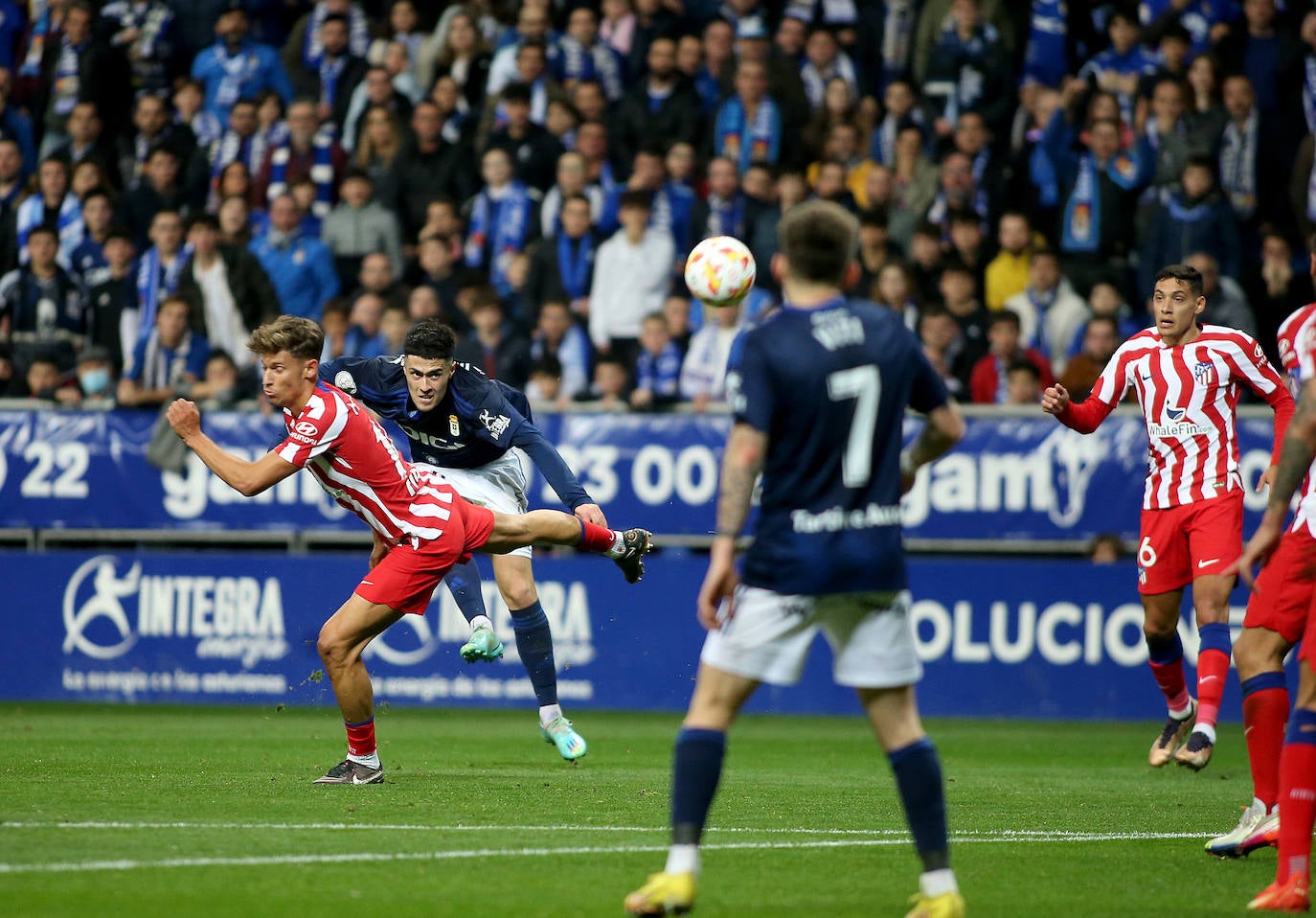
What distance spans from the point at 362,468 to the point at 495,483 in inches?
84.2

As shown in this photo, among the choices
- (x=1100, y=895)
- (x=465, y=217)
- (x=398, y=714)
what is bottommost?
(x=398, y=714)

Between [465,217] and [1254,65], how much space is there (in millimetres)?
7596

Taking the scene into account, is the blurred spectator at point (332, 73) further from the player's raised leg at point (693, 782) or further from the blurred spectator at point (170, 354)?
the player's raised leg at point (693, 782)

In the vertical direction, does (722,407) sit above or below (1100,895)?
above

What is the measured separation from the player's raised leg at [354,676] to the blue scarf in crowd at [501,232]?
8419mm

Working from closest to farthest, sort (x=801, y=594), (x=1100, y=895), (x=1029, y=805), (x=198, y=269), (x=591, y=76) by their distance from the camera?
(x=801, y=594)
(x=1100, y=895)
(x=1029, y=805)
(x=198, y=269)
(x=591, y=76)

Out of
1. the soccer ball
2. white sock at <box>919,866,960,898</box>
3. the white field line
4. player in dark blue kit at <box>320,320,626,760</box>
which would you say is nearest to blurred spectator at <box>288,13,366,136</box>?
player in dark blue kit at <box>320,320,626,760</box>

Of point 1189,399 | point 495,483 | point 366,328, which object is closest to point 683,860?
point 1189,399

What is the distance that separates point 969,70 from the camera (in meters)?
17.7

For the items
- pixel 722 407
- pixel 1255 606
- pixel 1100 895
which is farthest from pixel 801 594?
pixel 722 407

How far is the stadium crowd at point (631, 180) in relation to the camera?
626 inches

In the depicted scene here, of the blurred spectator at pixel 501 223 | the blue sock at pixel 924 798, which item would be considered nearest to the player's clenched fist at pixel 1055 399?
the blue sock at pixel 924 798

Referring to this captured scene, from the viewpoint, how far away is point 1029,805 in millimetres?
8938

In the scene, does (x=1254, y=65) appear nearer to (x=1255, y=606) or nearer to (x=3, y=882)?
(x=1255, y=606)
